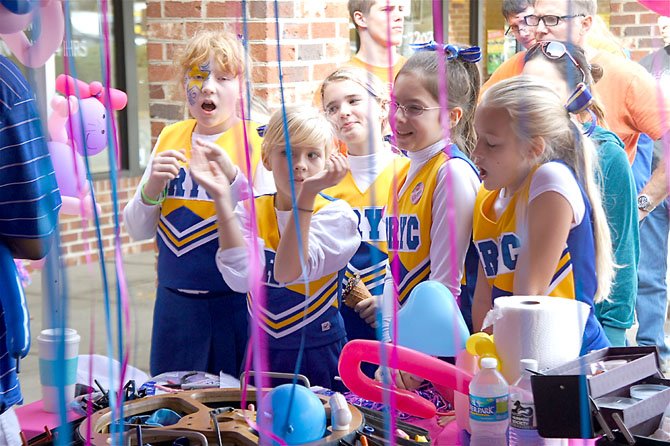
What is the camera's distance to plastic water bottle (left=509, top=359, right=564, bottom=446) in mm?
1295

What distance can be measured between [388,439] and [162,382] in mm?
528

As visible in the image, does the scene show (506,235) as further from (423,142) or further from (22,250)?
(22,250)

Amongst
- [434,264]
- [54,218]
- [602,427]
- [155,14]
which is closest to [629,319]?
[434,264]

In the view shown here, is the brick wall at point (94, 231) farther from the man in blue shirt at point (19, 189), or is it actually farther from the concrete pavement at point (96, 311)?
the man in blue shirt at point (19, 189)

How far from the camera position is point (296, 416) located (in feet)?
4.29

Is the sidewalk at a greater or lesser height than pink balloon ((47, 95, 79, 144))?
lesser

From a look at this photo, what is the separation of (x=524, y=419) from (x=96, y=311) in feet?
11.5

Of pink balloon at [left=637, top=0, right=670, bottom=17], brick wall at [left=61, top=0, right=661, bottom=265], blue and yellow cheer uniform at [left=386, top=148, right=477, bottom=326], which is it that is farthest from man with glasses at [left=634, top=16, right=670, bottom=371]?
blue and yellow cheer uniform at [left=386, top=148, right=477, bottom=326]

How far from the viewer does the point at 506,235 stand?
172cm

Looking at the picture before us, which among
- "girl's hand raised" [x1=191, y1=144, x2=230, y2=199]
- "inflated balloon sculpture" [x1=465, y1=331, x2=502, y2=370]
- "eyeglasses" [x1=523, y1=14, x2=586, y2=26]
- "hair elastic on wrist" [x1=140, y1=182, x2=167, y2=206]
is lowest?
"inflated balloon sculpture" [x1=465, y1=331, x2=502, y2=370]

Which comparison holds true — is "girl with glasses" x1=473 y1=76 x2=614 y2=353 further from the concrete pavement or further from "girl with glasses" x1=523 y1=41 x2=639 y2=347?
the concrete pavement

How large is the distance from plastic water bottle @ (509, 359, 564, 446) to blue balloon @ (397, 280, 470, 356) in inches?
6.3

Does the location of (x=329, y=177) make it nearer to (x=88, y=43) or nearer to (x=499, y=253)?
(x=499, y=253)

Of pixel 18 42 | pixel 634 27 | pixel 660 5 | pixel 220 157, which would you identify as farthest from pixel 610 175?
pixel 634 27
